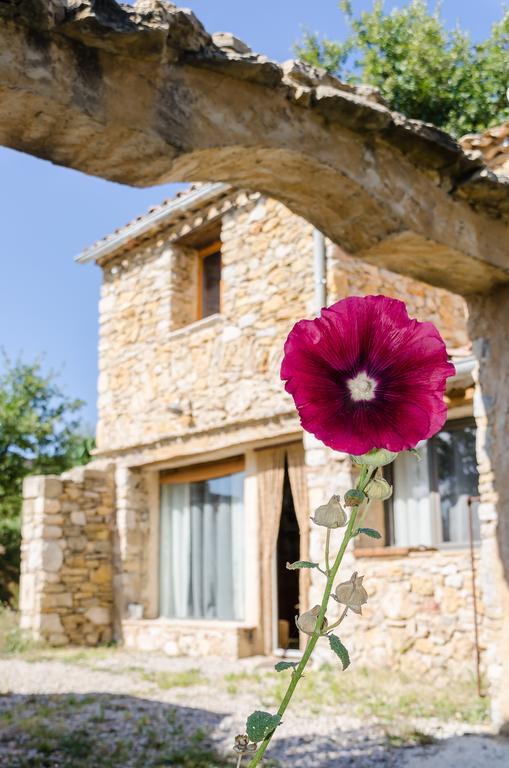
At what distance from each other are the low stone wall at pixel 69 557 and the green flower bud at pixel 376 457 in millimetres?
10393

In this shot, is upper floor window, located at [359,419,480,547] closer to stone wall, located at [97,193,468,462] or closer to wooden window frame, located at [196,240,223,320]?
stone wall, located at [97,193,468,462]

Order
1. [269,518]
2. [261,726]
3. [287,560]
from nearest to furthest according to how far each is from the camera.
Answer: [261,726], [269,518], [287,560]

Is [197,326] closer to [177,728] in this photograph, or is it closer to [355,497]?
[177,728]

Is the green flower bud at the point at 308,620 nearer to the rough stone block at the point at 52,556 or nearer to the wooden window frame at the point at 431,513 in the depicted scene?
the wooden window frame at the point at 431,513

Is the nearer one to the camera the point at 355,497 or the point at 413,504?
the point at 355,497

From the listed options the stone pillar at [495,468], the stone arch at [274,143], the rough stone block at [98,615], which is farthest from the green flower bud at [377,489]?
the rough stone block at [98,615]

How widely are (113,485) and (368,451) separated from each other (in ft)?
35.6

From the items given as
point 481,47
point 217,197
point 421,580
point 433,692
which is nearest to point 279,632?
point 421,580

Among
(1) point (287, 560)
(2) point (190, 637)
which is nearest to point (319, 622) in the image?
(2) point (190, 637)

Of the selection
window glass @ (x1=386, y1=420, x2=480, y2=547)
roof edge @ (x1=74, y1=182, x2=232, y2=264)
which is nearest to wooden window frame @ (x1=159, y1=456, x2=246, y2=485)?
window glass @ (x1=386, y1=420, x2=480, y2=547)

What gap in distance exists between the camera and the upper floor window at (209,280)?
1098cm

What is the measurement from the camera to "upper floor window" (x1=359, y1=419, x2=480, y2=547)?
8.15 m

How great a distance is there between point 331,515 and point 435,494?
7.83 meters

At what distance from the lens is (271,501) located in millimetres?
9586
